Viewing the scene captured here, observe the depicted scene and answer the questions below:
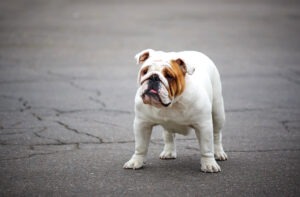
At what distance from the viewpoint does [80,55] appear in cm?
1412

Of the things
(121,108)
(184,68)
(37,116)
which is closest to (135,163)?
(184,68)

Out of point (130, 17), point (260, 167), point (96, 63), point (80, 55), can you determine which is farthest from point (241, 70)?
point (130, 17)

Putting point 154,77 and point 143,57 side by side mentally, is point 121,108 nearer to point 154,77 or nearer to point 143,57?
point 143,57

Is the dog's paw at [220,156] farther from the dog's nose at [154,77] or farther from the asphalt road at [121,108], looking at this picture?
the dog's nose at [154,77]

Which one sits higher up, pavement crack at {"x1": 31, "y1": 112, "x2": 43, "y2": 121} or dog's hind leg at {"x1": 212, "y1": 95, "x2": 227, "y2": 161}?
dog's hind leg at {"x1": 212, "y1": 95, "x2": 227, "y2": 161}

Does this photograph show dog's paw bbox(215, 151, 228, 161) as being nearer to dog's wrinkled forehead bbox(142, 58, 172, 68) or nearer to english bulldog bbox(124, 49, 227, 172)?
english bulldog bbox(124, 49, 227, 172)

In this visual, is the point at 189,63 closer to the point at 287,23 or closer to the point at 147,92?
the point at 147,92

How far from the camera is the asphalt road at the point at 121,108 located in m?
5.58

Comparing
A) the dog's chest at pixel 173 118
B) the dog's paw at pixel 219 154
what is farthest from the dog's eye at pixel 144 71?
the dog's paw at pixel 219 154

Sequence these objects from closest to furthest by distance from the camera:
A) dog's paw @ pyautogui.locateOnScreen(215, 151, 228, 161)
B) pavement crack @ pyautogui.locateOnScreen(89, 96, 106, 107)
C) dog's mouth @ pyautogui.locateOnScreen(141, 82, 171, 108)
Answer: dog's mouth @ pyautogui.locateOnScreen(141, 82, 171, 108) → dog's paw @ pyautogui.locateOnScreen(215, 151, 228, 161) → pavement crack @ pyautogui.locateOnScreen(89, 96, 106, 107)

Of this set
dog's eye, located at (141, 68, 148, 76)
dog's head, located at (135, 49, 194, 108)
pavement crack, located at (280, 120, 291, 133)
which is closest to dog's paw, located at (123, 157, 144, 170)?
dog's head, located at (135, 49, 194, 108)

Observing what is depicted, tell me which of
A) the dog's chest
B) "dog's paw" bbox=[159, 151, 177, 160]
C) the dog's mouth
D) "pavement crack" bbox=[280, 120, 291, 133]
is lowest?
"pavement crack" bbox=[280, 120, 291, 133]

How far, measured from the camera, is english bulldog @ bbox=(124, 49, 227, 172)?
539 cm

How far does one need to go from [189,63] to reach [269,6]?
22.4 metres
